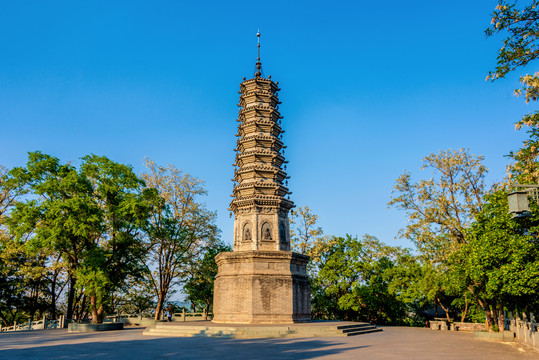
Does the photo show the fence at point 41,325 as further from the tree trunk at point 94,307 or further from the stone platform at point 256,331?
the stone platform at point 256,331

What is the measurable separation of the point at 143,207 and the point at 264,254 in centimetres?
876

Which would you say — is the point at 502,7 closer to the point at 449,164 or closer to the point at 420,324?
the point at 449,164

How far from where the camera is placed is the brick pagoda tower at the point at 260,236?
68.9ft

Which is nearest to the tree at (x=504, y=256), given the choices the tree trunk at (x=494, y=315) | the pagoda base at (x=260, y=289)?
the tree trunk at (x=494, y=315)

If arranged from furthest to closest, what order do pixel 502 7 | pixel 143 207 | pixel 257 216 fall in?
pixel 143 207 → pixel 257 216 → pixel 502 7

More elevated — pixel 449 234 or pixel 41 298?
pixel 449 234

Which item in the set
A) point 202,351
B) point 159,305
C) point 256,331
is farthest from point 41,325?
point 202,351

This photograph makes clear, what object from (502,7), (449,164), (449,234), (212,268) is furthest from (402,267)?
(502,7)

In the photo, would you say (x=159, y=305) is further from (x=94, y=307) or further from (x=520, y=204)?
(x=520, y=204)

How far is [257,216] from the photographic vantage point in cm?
2323

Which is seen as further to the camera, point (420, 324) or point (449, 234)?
point (420, 324)

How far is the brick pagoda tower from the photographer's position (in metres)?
21.0

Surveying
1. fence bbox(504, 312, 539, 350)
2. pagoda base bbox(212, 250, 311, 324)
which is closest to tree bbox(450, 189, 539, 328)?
fence bbox(504, 312, 539, 350)

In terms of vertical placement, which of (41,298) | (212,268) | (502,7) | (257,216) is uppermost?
(502,7)
